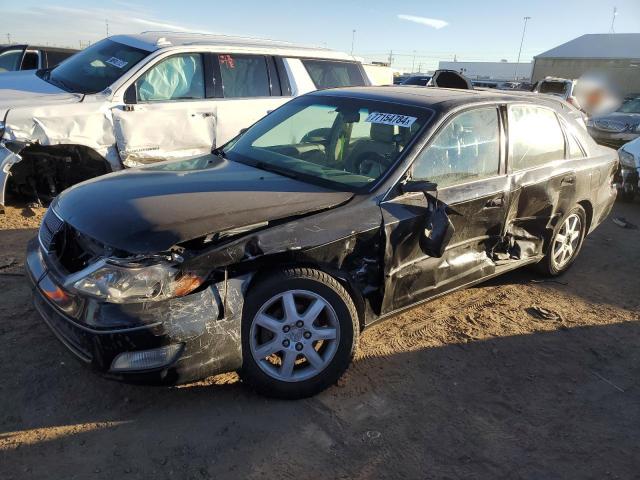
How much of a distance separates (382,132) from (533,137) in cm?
145

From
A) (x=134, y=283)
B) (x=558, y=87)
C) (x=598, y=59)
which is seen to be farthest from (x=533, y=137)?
(x=598, y=59)

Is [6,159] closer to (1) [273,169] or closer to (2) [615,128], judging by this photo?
(1) [273,169]

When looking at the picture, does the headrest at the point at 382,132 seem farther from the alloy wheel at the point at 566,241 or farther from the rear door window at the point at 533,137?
the alloy wheel at the point at 566,241

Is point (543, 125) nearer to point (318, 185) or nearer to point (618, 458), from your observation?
point (318, 185)

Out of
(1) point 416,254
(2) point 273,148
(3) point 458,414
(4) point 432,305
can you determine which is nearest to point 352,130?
(2) point 273,148

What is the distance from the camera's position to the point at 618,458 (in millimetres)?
2643

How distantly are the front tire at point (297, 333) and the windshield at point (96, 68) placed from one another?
13.6 feet

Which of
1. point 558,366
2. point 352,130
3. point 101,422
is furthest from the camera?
point 352,130

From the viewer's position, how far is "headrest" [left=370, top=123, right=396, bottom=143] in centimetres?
346

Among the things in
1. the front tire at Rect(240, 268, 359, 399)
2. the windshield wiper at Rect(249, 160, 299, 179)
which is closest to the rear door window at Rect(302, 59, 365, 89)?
the windshield wiper at Rect(249, 160, 299, 179)

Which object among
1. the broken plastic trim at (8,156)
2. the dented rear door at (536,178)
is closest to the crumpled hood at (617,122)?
the dented rear door at (536,178)

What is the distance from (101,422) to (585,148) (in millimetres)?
4503

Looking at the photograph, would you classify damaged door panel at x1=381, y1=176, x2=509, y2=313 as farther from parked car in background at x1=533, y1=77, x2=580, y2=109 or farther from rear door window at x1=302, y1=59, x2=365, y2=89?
parked car in background at x1=533, y1=77, x2=580, y2=109

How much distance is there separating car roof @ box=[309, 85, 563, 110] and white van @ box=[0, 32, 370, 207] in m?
2.43
